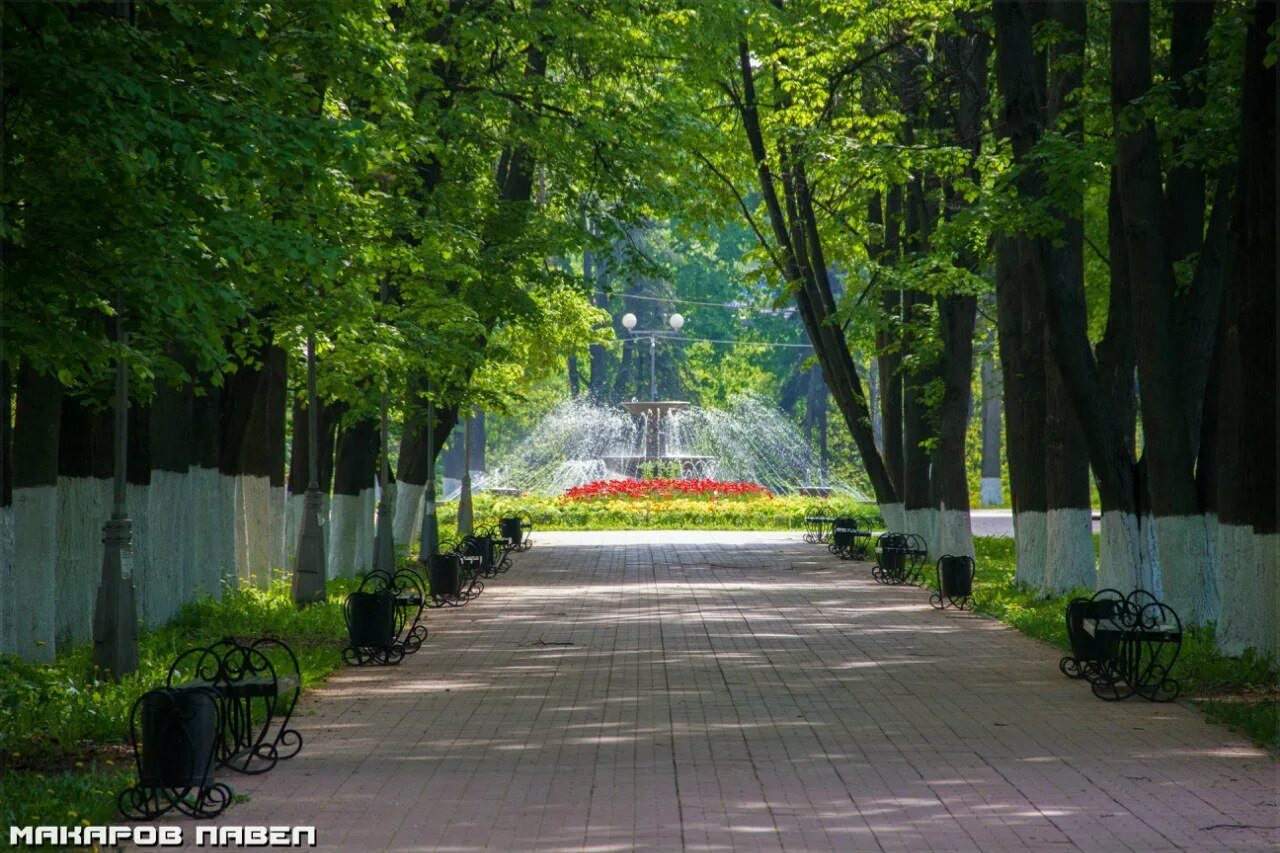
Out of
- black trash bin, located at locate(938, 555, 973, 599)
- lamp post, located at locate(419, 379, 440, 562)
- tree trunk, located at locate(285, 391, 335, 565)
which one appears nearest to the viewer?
black trash bin, located at locate(938, 555, 973, 599)

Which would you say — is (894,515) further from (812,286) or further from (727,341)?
(727,341)

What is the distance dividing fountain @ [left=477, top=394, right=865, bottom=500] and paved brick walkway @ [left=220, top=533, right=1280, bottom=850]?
3982 cm

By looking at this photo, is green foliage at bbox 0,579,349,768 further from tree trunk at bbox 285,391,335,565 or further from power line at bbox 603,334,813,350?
power line at bbox 603,334,813,350

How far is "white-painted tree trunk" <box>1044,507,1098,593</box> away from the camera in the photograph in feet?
68.6

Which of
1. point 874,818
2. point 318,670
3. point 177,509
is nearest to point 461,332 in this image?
point 177,509

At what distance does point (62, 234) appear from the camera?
33.5 ft

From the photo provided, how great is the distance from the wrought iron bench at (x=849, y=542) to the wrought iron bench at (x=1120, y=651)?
19.6 m

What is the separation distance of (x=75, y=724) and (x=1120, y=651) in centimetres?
788

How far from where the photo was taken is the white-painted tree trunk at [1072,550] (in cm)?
2092

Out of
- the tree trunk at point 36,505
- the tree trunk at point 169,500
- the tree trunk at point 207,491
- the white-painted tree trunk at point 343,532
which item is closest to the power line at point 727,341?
the white-painted tree trunk at point 343,532

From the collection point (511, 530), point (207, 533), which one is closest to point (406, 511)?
point (511, 530)

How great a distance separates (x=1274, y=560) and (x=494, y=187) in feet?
52.5

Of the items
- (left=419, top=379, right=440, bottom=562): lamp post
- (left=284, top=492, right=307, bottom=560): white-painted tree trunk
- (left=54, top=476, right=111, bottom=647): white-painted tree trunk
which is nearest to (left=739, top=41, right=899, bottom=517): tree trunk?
(left=419, top=379, right=440, bottom=562): lamp post

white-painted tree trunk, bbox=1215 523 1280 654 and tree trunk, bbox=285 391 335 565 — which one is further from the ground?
tree trunk, bbox=285 391 335 565
